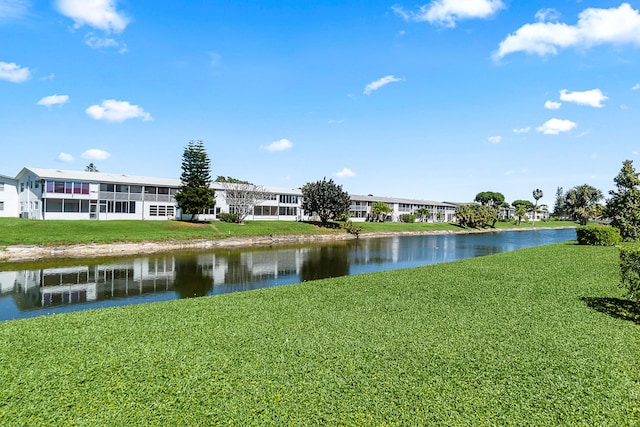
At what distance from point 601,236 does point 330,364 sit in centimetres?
3369

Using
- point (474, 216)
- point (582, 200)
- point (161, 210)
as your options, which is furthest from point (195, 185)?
point (582, 200)

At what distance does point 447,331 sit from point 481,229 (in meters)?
83.0

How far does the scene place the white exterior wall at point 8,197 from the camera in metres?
49.6

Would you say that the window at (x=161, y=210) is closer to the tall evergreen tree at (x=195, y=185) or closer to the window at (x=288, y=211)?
the tall evergreen tree at (x=195, y=185)

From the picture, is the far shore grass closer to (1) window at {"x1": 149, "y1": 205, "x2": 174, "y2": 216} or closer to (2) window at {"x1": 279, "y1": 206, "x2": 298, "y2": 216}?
(1) window at {"x1": 149, "y1": 205, "x2": 174, "y2": 216}

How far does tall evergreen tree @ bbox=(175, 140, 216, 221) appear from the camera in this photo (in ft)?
166

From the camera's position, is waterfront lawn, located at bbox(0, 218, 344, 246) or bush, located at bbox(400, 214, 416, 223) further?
bush, located at bbox(400, 214, 416, 223)

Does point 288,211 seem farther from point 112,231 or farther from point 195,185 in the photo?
point 112,231

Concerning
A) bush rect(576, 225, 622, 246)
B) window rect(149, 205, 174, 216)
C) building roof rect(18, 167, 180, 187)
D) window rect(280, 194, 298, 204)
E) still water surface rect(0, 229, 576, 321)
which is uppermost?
building roof rect(18, 167, 180, 187)

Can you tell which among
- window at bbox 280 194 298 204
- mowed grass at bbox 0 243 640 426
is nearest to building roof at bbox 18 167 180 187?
window at bbox 280 194 298 204

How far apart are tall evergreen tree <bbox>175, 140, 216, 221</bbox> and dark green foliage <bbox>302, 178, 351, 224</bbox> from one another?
16.6 m

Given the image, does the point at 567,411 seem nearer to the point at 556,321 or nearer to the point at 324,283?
the point at 556,321

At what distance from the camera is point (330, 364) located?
23.5 ft

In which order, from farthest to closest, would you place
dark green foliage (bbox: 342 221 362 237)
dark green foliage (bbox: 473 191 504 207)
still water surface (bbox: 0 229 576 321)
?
dark green foliage (bbox: 473 191 504 207) → dark green foliage (bbox: 342 221 362 237) → still water surface (bbox: 0 229 576 321)
